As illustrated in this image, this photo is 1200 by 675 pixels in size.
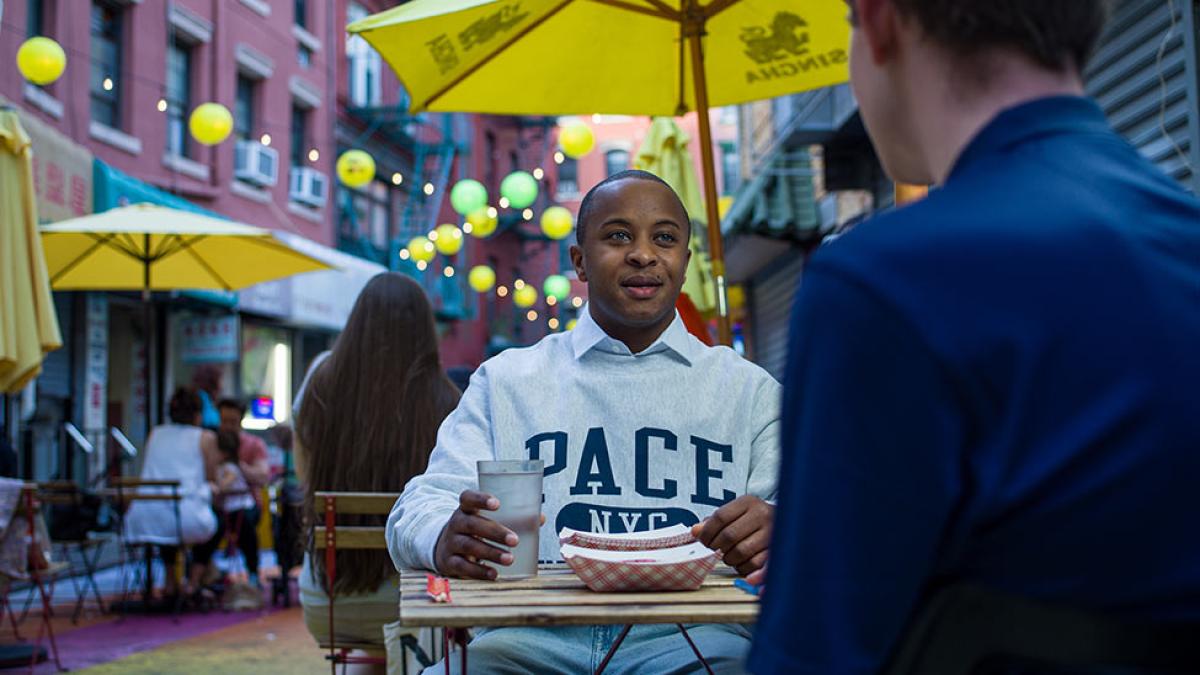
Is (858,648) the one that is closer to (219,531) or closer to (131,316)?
(219,531)

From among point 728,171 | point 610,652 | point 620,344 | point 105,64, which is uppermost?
point 728,171

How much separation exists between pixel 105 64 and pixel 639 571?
14.3 m

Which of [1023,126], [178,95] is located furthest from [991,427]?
[178,95]

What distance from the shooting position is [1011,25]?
113 cm

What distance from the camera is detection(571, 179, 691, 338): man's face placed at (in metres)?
3.09

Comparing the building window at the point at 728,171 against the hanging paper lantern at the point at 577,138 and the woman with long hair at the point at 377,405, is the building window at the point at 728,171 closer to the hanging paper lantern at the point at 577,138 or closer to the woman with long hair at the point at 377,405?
the hanging paper lantern at the point at 577,138

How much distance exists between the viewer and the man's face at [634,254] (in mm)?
3090

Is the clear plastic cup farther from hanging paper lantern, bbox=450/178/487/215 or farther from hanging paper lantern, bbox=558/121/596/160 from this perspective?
hanging paper lantern, bbox=450/178/487/215

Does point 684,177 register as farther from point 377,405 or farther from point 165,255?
point 165,255

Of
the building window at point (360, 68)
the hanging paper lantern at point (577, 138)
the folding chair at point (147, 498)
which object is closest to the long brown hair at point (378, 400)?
the folding chair at point (147, 498)

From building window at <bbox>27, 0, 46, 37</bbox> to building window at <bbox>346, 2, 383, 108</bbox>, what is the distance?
10.9 metres

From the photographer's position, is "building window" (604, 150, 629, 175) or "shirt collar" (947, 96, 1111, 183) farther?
"building window" (604, 150, 629, 175)

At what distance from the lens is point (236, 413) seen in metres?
9.62

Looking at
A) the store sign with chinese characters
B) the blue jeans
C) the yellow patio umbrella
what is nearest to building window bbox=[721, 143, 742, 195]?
the store sign with chinese characters
